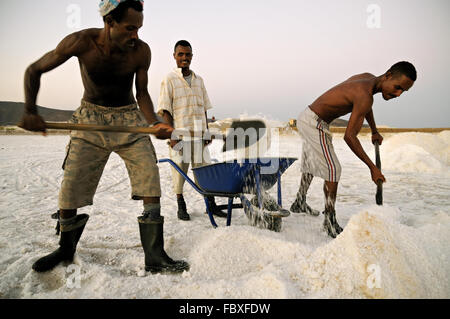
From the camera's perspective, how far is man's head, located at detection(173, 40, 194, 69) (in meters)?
3.06

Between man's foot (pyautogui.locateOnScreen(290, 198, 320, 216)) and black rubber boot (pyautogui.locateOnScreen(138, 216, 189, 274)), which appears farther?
man's foot (pyautogui.locateOnScreen(290, 198, 320, 216))

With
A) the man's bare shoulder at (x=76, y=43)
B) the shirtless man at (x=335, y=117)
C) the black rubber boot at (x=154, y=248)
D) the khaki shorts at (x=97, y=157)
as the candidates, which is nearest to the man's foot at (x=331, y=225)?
the shirtless man at (x=335, y=117)

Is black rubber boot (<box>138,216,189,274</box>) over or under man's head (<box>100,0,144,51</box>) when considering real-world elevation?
under

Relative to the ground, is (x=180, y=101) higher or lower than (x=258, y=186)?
higher

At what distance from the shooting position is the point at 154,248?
1.84m

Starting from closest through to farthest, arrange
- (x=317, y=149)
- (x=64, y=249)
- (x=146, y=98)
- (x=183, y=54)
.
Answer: (x=64, y=249) → (x=146, y=98) → (x=317, y=149) → (x=183, y=54)

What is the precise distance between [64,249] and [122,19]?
1495mm

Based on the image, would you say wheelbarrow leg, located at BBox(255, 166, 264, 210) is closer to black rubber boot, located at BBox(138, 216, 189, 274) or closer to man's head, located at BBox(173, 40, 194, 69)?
black rubber boot, located at BBox(138, 216, 189, 274)

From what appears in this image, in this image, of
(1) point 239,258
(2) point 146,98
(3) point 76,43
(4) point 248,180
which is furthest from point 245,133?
(3) point 76,43

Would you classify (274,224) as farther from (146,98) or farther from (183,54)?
(183,54)

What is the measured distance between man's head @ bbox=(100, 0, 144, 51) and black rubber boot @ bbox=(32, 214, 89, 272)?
1185 millimetres

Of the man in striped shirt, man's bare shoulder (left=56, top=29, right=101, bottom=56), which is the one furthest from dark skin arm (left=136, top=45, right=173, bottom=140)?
the man in striped shirt

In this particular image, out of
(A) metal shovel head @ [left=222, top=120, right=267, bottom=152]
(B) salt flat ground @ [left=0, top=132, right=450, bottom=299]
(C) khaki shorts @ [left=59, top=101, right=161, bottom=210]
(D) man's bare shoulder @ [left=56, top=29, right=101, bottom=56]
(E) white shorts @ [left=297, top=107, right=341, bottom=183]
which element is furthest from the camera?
(E) white shorts @ [left=297, top=107, right=341, bottom=183]
